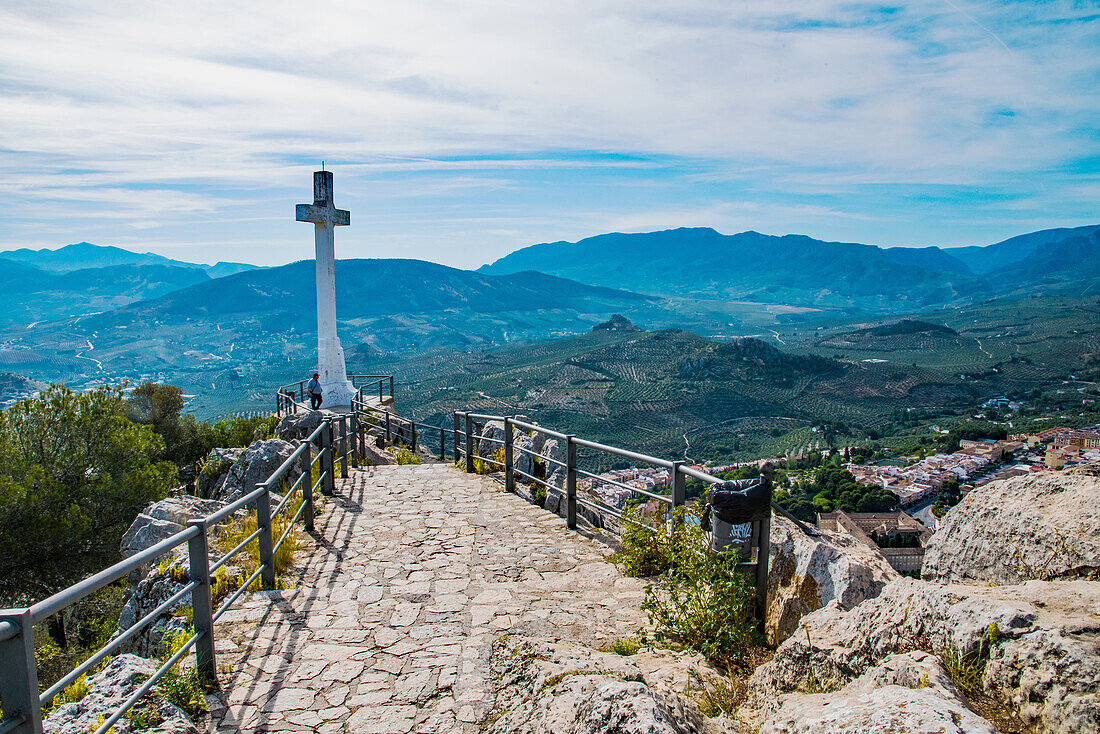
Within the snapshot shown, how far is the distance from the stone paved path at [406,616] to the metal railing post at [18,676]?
1.39 meters

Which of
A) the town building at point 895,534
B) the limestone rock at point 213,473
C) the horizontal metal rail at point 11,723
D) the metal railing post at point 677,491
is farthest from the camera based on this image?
the limestone rock at point 213,473

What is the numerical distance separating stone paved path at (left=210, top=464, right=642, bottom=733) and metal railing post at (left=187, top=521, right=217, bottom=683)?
7.9 inches

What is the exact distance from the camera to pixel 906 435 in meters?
59.2

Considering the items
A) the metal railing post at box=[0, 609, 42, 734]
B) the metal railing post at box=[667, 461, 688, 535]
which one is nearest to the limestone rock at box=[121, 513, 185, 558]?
the metal railing post at box=[0, 609, 42, 734]

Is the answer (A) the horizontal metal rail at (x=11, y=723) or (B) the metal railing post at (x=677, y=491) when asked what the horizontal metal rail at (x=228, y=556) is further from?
(B) the metal railing post at (x=677, y=491)

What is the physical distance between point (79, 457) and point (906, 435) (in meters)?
62.2

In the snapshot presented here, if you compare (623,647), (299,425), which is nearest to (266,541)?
(623,647)

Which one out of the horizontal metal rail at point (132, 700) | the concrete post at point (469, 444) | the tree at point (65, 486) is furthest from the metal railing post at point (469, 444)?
the tree at point (65, 486)

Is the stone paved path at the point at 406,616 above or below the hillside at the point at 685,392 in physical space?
above

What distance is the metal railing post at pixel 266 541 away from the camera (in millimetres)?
5520

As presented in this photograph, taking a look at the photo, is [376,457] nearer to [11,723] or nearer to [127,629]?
[127,629]

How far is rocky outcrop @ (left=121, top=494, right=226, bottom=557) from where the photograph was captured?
27.6ft

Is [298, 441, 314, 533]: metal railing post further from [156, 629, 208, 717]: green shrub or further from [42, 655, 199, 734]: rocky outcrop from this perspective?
[42, 655, 199, 734]: rocky outcrop

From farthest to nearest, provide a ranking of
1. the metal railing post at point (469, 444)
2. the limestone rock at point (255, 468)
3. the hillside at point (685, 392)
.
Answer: the hillside at point (685, 392) < the limestone rock at point (255, 468) < the metal railing post at point (469, 444)
